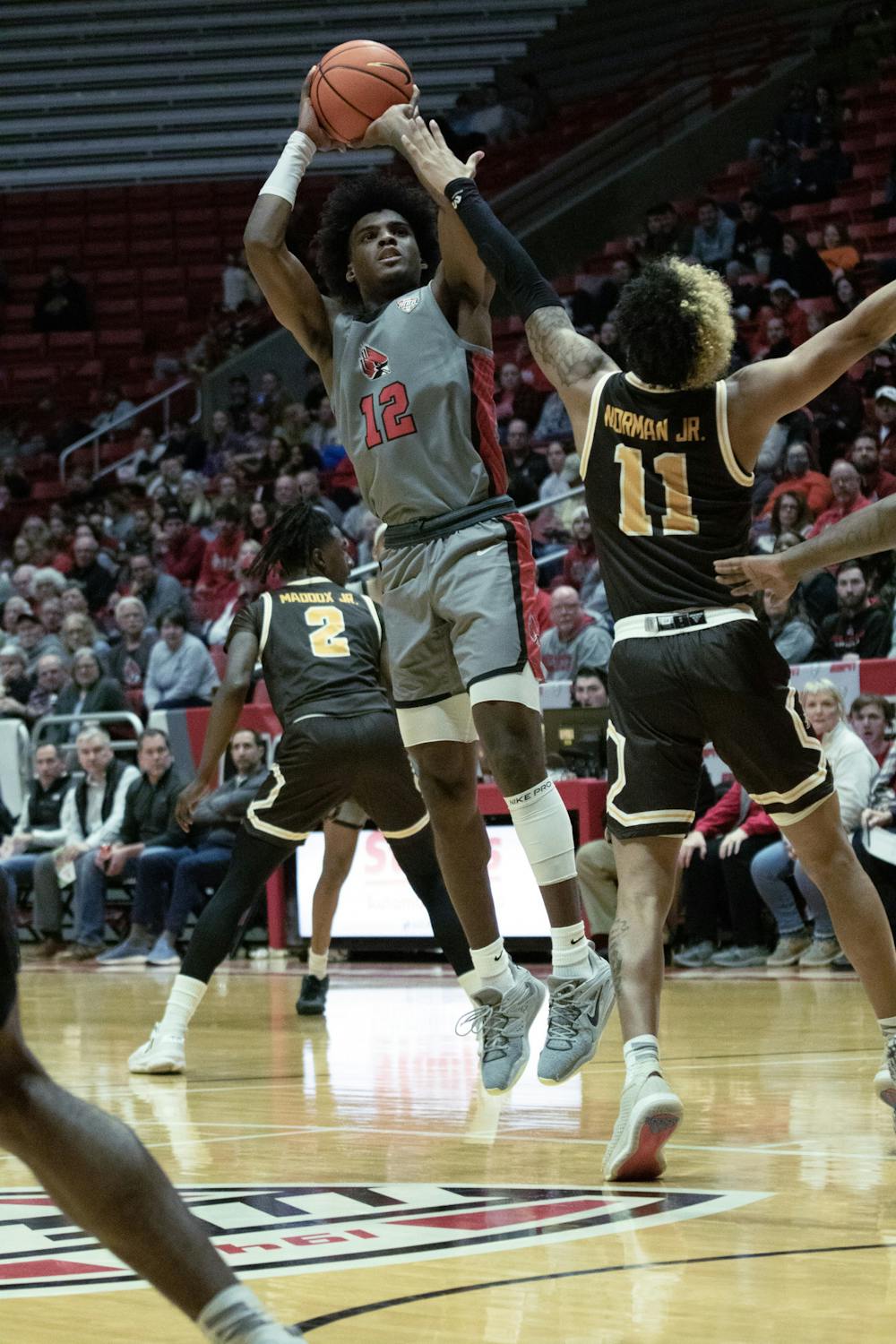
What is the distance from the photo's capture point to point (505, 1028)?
4.75m

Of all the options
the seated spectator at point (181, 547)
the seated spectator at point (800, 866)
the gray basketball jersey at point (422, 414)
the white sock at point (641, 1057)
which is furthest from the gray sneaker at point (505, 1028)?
the seated spectator at point (181, 547)

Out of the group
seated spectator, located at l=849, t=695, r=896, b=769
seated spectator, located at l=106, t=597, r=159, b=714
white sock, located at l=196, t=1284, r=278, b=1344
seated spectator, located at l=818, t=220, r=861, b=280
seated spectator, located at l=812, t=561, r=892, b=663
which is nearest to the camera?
white sock, located at l=196, t=1284, r=278, b=1344

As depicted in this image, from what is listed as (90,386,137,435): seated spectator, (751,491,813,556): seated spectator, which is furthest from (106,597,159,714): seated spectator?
(90,386,137,435): seated spectator

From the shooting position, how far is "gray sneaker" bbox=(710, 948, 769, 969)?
10055 mm

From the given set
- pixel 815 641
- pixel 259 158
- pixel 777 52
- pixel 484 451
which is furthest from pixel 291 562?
pixel 259 158

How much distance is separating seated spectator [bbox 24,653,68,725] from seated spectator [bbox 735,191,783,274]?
688 cm

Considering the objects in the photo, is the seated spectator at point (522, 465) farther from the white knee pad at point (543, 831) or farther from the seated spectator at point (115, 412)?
the white knee pad at point (543, 831)

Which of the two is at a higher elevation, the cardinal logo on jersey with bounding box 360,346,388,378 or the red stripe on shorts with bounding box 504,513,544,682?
the cardinal logo on jersey with bounding box 360,346,388,378

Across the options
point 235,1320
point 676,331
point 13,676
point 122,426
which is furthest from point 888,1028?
point 122,426

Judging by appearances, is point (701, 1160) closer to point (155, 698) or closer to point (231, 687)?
point (231, 687)

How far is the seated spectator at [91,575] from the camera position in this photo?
677 inches

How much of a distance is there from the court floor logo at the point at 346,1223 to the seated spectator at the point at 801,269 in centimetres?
1212

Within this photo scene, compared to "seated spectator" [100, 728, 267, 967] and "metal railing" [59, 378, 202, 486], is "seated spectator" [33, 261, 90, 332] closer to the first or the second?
"metal railing" [59, 378, 202, 486]

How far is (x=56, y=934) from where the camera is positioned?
13008 millimetres
